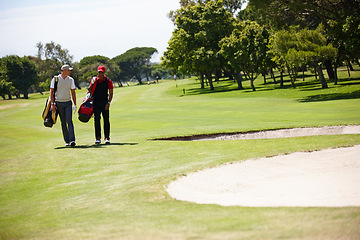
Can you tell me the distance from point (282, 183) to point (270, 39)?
5165 cm

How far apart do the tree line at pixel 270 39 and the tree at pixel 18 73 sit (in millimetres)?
55670

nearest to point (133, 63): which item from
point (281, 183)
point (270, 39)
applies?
point (270, 39)

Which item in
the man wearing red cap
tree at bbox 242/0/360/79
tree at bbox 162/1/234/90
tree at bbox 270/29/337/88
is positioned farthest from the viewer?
tree at bbox 162/1/234/90

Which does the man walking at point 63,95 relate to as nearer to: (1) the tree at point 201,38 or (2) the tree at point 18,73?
(1) the tree at point 201,38

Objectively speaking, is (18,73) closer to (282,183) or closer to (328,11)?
(328,11)

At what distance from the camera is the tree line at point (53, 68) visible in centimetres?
11400

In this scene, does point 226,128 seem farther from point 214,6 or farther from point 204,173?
point 214,6

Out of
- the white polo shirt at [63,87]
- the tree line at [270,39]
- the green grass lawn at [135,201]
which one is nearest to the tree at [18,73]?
the tree line at [270,39]

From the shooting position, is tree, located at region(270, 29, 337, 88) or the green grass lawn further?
tree, located at region(270, 29, 337, 88)

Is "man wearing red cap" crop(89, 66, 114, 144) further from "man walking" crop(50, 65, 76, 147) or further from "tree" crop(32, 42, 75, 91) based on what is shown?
"tree" crop(32, 42, 75, 91)

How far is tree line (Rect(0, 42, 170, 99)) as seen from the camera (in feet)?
374

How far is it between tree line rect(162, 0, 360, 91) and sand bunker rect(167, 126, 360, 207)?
27542mm

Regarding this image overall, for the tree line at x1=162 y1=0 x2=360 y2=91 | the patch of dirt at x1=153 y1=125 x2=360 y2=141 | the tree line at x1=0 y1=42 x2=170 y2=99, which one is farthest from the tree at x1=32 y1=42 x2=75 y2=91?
the patch of dirt at x1=153 y1=125 x2=360 y2=141

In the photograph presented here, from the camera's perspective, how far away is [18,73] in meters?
115
